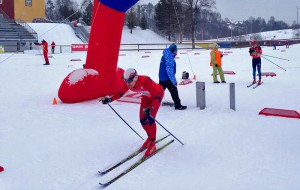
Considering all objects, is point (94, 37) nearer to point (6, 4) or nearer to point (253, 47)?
point (253, 47)

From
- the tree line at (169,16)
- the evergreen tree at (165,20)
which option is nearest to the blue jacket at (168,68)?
the tree line at (169,16)

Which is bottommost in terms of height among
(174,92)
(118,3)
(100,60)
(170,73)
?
(174,92)

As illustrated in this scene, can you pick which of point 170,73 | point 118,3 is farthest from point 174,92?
point 118,3

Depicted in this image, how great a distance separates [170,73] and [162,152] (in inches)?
125

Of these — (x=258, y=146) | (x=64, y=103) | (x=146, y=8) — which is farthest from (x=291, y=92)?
(x=146, y=8)

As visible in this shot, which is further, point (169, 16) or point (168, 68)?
point (169, 16)

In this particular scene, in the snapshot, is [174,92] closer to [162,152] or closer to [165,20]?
[162,152]

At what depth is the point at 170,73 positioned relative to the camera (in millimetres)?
7871

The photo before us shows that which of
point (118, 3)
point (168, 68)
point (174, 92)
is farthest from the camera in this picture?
point (118, 3)

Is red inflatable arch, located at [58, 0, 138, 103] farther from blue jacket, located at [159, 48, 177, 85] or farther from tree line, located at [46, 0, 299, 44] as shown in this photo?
tree line, located at [46, 0, 299, 44]

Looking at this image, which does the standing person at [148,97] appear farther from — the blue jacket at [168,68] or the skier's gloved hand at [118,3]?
the skier's gloved hand at [118,3]

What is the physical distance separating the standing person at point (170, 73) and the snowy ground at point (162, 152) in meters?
0.32

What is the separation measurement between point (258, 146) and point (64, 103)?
223 inches

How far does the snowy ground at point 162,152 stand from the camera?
13.3ft
